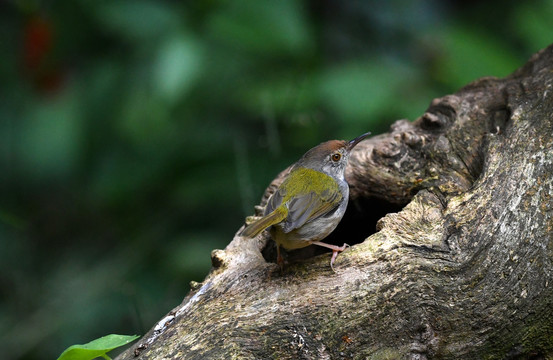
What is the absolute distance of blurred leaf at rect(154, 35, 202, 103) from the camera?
4828 millimetres

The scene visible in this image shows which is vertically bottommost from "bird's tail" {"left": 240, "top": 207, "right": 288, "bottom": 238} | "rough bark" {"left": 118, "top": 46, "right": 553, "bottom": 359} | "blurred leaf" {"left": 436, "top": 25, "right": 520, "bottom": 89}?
"rough bark" {"left": 118, "top": 46, "right": 553, "bottom": 359}

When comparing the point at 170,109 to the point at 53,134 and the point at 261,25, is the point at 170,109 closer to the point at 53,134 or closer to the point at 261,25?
the point at 53,134

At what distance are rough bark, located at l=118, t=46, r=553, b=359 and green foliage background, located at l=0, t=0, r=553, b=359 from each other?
1.73 meters

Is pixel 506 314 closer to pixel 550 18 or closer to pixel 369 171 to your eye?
pixel 369 171

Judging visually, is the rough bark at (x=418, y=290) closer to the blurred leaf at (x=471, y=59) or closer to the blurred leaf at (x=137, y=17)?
the blurred leaf at (x=471, y=59)

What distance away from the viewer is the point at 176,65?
4.87m

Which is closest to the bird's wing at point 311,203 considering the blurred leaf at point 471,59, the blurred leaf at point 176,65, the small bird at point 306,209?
the small bird at point 306,209

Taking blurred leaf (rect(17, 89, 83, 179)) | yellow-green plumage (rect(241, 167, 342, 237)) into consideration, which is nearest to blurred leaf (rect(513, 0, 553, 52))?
yellow-green plumage (rect(241, 167, 342, 237))

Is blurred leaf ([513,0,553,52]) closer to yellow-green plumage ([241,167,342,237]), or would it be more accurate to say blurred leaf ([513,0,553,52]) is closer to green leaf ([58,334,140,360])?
yellow-green plumage ([241,167,342,237])

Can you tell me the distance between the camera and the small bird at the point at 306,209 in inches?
132

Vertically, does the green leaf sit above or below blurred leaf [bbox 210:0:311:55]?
below

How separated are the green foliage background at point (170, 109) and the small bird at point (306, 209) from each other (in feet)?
4.20

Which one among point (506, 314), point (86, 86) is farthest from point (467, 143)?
point (86, 86)

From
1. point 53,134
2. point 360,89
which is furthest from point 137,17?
point 360,89
